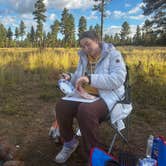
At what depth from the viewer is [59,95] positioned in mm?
5137

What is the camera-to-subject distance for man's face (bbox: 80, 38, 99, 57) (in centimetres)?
266

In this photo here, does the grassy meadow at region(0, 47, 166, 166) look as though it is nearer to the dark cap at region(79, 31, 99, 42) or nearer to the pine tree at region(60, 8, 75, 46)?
the dark cap at region(79, 31, 99, 42)

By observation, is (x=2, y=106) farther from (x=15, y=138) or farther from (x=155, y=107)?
(x=155, y=107)

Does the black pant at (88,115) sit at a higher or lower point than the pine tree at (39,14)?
lower

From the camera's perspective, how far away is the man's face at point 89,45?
2658 millimetres

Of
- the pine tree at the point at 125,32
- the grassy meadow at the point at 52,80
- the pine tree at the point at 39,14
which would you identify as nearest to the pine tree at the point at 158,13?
the grassy meadow at the point at 52,80

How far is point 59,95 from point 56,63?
2892 millimetres

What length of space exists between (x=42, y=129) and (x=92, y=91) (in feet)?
3.87

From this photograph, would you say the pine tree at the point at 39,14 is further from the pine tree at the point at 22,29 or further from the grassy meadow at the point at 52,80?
the grassy meadow at the point at 52,80

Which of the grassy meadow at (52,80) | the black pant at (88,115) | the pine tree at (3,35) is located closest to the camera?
the black pant at (88,115)

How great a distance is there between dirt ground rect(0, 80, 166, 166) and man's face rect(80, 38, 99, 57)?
1021 millimetres

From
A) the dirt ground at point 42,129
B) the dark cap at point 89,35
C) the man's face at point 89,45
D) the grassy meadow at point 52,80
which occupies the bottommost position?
the dirt ground at point 42,129

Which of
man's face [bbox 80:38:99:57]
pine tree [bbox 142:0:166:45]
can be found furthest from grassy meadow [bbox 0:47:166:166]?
pine tree [bbox 142:0:166:45]

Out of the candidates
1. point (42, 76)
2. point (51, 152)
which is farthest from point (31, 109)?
point (42, 76)
